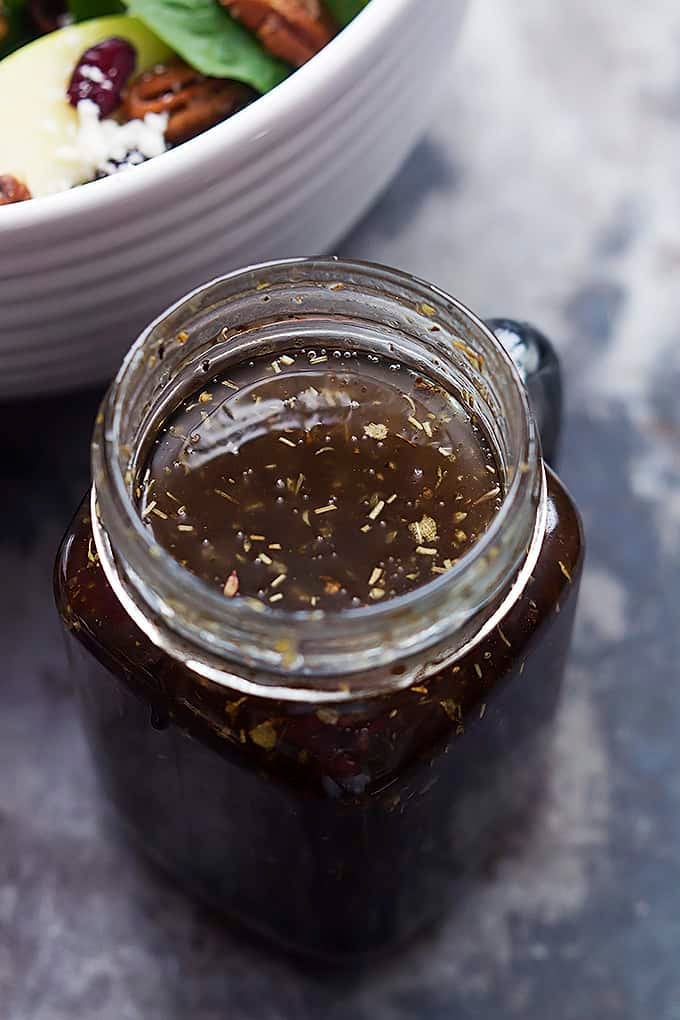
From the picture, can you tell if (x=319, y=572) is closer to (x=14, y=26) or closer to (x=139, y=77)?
(x=139, y=77)

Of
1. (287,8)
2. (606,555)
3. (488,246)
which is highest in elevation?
(287,8)

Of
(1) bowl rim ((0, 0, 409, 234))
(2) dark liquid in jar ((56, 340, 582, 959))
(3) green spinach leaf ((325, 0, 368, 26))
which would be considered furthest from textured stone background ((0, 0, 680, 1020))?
(1) bowl rim ((0, 0, 409, 234))

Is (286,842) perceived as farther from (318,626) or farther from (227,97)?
(227,97)

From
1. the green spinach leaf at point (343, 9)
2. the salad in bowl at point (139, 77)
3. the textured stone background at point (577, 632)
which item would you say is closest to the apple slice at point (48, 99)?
the salad in bowl at point (139, 77)

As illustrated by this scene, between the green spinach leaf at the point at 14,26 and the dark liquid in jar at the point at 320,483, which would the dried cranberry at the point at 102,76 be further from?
the dark liquid in jar at the point at 320,483

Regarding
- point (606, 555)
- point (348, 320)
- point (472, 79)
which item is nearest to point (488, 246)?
point (472, 79)

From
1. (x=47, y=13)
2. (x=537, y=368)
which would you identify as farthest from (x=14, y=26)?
(x=537, y=368)

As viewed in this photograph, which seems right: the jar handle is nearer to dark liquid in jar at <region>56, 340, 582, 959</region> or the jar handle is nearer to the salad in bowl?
dark liquid in jar at <region>56, 340, 582, 959</region>
